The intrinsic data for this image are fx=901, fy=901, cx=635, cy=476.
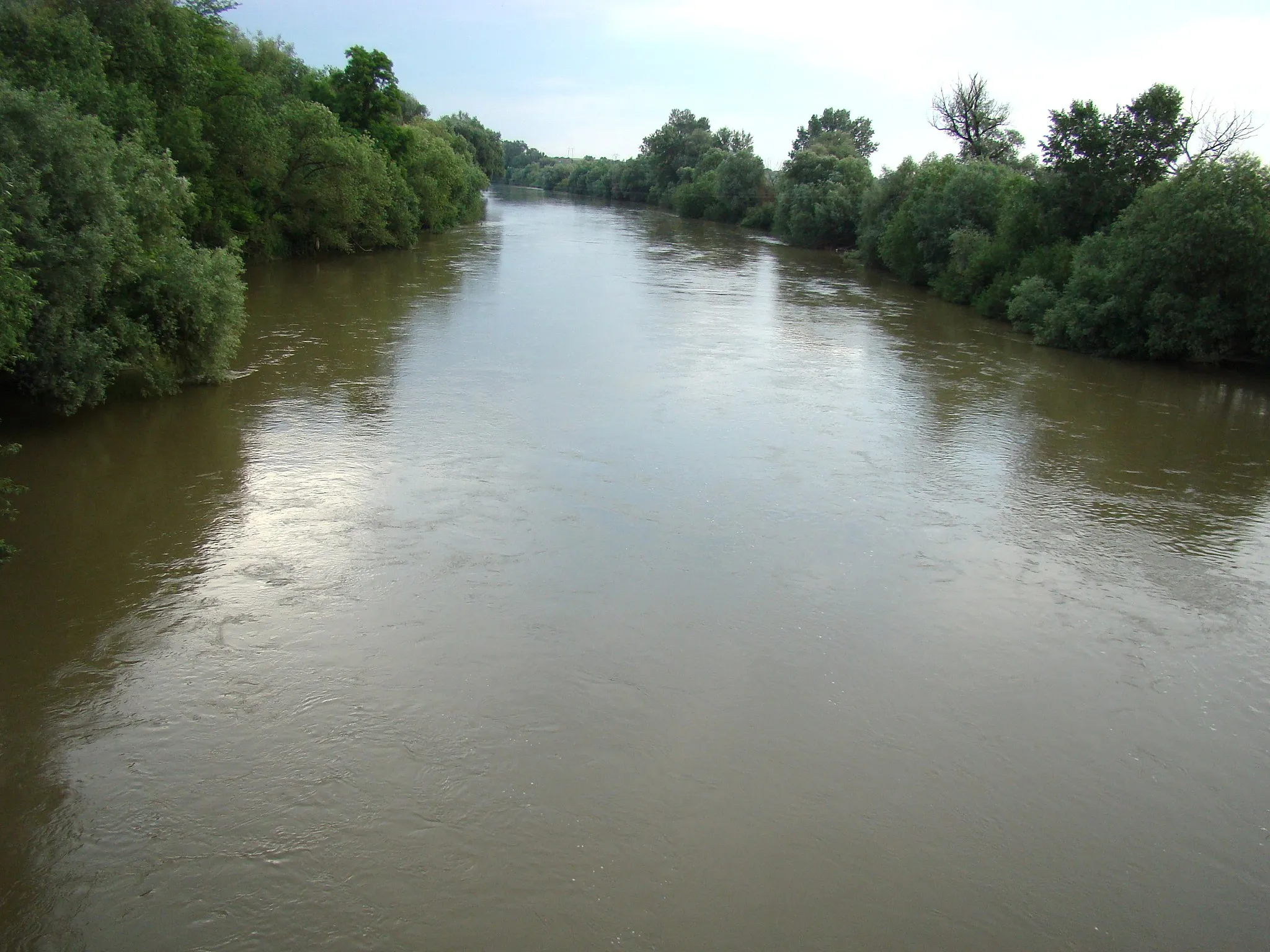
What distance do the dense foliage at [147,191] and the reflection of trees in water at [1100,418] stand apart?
12.7m

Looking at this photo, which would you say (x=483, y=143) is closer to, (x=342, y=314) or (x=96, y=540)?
(x=342, y=314)

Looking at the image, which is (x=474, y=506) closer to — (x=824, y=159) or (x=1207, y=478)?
(x=1207, y=478)

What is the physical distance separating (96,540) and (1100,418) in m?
17.2

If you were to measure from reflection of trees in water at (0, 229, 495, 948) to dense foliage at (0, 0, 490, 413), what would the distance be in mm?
899

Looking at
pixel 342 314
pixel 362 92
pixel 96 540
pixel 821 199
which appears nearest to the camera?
pixel 96 540

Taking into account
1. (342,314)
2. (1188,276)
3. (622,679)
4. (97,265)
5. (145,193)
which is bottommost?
(622,679)

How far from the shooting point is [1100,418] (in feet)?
58.6

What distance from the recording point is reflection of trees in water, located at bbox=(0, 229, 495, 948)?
605 centimetres

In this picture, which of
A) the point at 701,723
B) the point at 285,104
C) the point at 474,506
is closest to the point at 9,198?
the point at 474,506

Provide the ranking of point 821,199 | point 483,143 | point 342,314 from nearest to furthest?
point 342,314 < point 821,199 < point 483,143

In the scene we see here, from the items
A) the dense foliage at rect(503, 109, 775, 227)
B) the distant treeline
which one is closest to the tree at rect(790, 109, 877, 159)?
the dense foliage at rect(503, 109, 775, 227)

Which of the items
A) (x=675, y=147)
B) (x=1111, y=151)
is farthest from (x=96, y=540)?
(x=675, y=147)

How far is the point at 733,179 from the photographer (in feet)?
232

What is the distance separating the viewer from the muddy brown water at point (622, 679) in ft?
18.9
